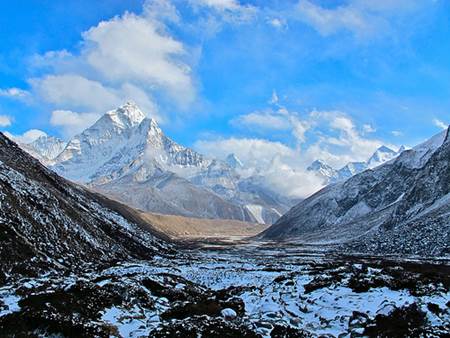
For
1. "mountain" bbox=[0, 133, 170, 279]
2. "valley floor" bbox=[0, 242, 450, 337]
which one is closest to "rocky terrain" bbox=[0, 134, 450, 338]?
"valley floor" bbox=[0, 242, 450, 337]

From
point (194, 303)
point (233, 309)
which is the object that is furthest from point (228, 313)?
point (194, 303)

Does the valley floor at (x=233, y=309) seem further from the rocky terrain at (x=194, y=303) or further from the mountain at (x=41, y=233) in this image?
the mountain at (x=41, y=233)

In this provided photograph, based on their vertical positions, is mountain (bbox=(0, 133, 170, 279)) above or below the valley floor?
above

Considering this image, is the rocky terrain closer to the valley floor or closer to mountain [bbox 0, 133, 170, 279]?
the valley floor

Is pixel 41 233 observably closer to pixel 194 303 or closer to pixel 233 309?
pixel 194 303

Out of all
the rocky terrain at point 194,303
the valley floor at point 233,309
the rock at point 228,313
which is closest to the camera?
the valley floor at point 233,309

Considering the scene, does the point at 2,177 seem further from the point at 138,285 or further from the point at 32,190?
the point at 138,285

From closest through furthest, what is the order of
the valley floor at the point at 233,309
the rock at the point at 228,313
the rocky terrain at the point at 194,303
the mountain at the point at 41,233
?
1. the valley floor at the point at 233,309
2. the rocky terrain at the point at 194,303
3. the rock at the point at 228,313
4. the mountain at the point at 41,233

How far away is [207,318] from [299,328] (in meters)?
4.63

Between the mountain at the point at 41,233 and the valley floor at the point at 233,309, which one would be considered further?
the mountain at the point at 41,233

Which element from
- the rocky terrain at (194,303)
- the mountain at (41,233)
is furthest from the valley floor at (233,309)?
the mountain at (41,233)

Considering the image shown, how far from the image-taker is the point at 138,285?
30.2 m

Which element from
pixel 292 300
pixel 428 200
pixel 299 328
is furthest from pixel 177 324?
pixel 428 200

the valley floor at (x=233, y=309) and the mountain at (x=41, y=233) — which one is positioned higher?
the mountain at (x=41, y=233)
